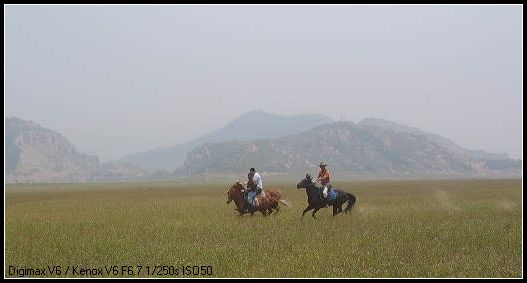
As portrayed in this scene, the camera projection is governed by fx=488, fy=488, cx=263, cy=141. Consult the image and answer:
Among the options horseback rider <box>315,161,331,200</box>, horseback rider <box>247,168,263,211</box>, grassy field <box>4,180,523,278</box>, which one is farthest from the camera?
horseback rider <box>247,168,263,211</box>

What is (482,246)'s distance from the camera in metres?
12.3

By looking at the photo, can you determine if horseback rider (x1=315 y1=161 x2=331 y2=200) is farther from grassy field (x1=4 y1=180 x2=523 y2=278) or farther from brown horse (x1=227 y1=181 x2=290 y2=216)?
brown horse (x1=227 y1=181 x2=290 y2=216)

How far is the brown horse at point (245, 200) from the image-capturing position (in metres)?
20.2

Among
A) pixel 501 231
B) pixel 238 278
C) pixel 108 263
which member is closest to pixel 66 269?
Result: pixel 108 263

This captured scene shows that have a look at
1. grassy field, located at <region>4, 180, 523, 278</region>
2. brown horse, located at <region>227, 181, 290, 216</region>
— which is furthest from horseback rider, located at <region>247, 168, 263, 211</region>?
grassy field, located at <region>4, 180, 523, 278</region>

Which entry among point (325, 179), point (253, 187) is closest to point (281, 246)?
point (325, 179)

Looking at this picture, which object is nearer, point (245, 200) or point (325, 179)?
point (325, 179)

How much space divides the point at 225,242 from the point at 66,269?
4.29m

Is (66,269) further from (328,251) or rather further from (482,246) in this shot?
(482,246)

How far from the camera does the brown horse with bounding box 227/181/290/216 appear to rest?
2016 cm

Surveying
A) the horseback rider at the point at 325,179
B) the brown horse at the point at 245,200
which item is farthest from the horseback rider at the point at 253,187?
the horseback rider at the point at 325,179

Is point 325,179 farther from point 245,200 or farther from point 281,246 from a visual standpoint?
point 281,246

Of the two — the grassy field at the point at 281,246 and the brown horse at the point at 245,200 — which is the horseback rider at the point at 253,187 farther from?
the grassy field at the point at 281,246

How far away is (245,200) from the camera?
2027 centimetres
